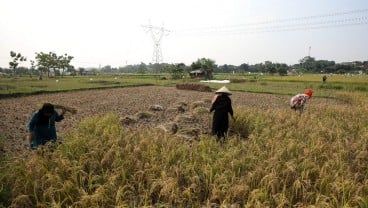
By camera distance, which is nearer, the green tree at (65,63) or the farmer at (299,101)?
the farmer at (299,101)

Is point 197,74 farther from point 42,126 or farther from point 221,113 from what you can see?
point 42,126

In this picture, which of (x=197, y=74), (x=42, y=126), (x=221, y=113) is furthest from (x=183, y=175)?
(x=197, y=74)

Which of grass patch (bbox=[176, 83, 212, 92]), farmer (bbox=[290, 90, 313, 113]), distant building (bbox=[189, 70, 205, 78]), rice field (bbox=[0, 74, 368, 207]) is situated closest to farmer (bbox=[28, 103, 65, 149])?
rice field (bbox=[0, 74, 368, 207])

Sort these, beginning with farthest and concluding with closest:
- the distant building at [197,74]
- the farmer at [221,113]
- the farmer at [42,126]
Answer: the distant building at [197,74], the farmer at [221,113], the farmer at [42,126]

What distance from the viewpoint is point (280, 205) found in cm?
383

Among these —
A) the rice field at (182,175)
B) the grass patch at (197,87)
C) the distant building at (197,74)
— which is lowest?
the rice field at (182,175)

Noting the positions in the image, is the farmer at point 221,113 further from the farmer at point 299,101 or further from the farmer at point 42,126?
the farmer at point 299,101

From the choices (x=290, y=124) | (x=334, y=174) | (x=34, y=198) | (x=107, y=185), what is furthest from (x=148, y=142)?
(x=290, y=124)

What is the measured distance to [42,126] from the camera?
580 cm

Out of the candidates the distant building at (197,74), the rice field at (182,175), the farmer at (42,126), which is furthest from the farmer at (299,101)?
the distant building at (197,74)

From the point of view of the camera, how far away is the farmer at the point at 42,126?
218 inches

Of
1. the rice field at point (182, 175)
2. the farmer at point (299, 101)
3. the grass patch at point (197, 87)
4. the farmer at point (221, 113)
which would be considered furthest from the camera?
the grass patch at point (197, 87)

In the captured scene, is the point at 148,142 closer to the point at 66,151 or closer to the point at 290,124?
the point at 66,151

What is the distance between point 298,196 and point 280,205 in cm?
83
